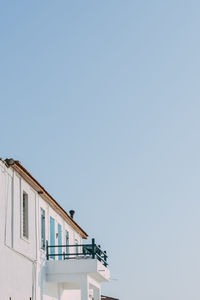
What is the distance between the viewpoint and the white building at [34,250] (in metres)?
18.9

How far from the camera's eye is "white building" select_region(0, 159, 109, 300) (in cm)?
1894

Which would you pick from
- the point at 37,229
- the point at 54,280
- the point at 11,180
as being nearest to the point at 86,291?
the point at 54,280

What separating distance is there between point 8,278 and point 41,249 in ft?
15.2

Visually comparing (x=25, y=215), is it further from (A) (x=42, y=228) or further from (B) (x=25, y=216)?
(A) (x=42, y=228)

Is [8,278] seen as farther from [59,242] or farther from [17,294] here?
[59,242]

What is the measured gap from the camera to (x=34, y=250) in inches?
862

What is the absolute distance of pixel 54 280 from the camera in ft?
76.7

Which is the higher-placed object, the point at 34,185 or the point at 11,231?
the point at 34,185

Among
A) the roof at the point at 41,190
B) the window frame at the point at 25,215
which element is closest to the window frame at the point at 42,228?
the roof at the point at 41,190

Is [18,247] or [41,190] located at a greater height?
[41,190]

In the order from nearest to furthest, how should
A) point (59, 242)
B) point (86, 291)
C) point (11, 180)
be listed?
point (11, 180), point (86, 291), point (59, 242)

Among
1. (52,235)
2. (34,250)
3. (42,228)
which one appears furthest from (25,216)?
(52,235)

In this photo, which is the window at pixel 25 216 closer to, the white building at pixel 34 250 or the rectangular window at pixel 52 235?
the white building at pixel 34 250

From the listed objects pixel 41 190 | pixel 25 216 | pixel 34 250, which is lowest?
pixel 34 250
